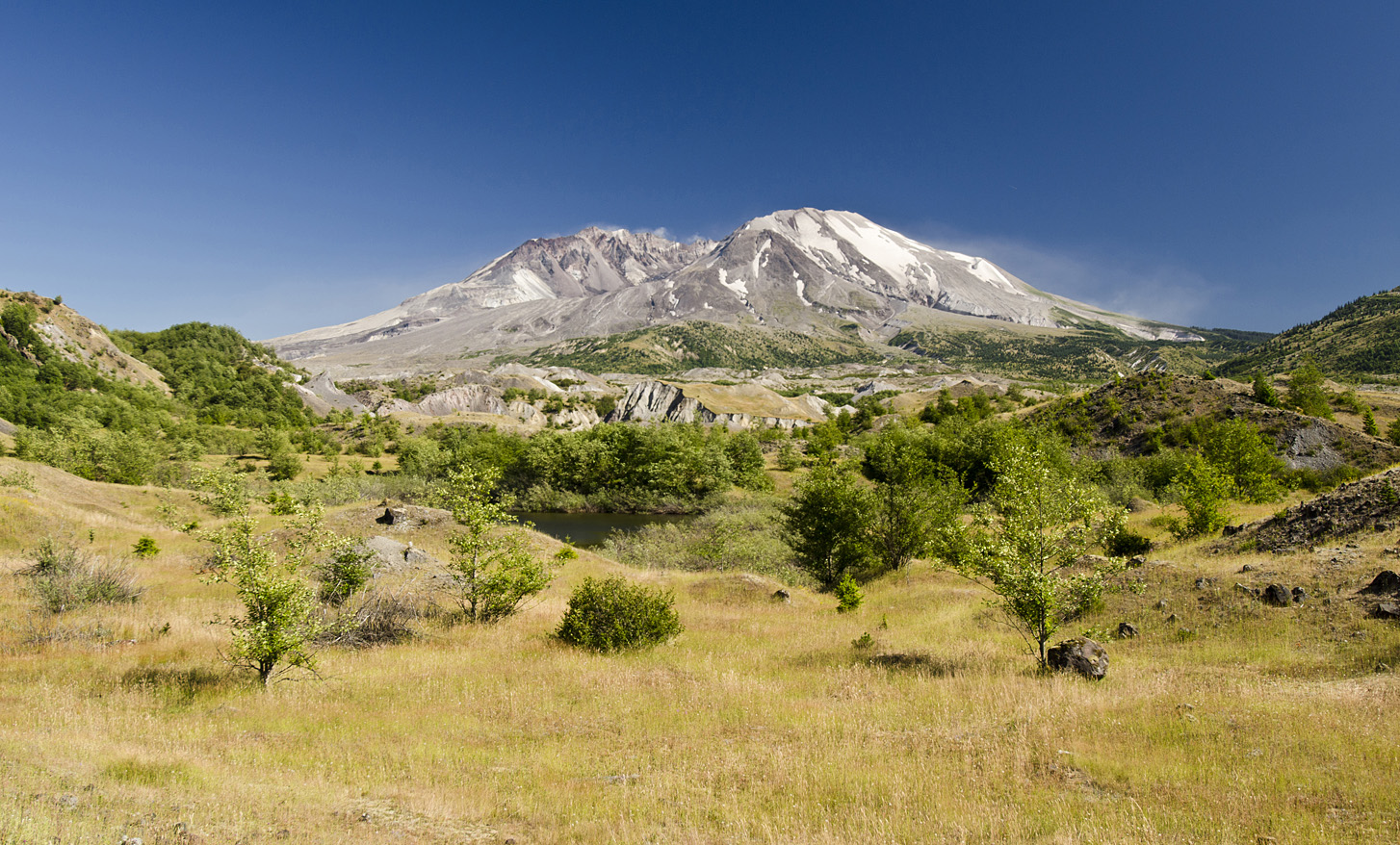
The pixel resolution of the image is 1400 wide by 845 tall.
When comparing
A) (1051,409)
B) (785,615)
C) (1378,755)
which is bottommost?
(785,615)

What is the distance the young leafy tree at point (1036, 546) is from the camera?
491 inches

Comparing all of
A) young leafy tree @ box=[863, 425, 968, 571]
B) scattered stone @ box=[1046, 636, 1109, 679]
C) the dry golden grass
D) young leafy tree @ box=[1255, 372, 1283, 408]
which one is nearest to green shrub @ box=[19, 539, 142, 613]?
the dry golden grass

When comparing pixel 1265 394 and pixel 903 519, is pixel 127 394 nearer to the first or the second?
pixel 903 519

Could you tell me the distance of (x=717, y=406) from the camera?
424 feet

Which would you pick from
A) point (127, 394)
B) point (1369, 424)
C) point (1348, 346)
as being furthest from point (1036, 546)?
point (1348, 346)

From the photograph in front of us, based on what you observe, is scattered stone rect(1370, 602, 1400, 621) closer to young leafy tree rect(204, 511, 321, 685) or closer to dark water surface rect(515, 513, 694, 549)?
young leafy tree rect(204, 511, 321, 685)

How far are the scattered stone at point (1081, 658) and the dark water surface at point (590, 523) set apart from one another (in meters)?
41.1

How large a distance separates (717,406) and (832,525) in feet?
327

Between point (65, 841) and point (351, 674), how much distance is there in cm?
845

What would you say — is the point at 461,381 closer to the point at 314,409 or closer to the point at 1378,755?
the point at 314,409

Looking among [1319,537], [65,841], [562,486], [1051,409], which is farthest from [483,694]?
[1051,409]

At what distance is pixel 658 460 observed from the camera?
2594 inches

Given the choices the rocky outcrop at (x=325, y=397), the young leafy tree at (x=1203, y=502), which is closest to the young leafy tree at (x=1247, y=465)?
the young leafy tree at (x=1203, y=502)

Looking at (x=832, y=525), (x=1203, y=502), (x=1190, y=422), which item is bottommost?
(x=832, y=525)
